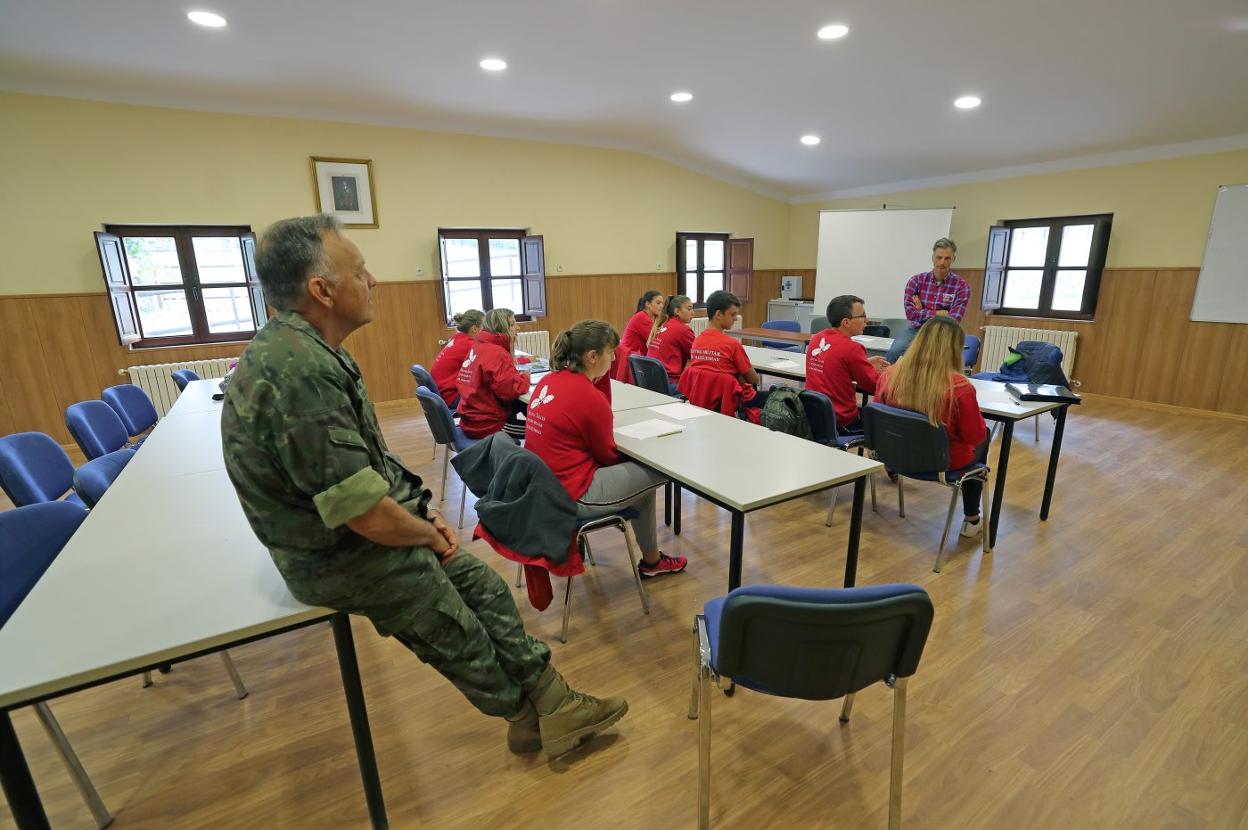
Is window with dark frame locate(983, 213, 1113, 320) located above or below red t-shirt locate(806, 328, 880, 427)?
above

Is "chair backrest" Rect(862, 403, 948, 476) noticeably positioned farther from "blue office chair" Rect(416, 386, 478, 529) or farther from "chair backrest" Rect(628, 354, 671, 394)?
"blue office chair" Rect(416, 386, 478, 529)

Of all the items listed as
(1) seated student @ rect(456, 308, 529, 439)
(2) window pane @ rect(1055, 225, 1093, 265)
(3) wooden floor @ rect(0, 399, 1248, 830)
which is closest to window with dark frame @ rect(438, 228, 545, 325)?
(1) seated student @ rect(456, 308, 529, 439)

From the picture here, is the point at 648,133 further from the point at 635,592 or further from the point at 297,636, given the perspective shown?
the point at 297,636

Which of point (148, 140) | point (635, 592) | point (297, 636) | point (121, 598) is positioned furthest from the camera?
point (148, 140)

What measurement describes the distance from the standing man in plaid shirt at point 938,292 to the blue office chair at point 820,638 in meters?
3.58

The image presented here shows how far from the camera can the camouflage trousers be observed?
50.1 inches

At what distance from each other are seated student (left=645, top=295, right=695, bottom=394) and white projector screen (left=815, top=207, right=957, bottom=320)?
440 centimetres

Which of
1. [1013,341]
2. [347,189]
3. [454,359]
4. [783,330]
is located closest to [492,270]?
[347,189]

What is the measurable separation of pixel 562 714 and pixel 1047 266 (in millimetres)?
7369

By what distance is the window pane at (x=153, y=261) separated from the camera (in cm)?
502

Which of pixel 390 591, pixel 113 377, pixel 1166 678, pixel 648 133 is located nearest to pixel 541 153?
Result: pixel 648 133

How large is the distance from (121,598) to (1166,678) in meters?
3.28

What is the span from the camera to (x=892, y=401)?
112 inches

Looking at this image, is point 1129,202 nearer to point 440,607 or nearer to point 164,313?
point 440,607
